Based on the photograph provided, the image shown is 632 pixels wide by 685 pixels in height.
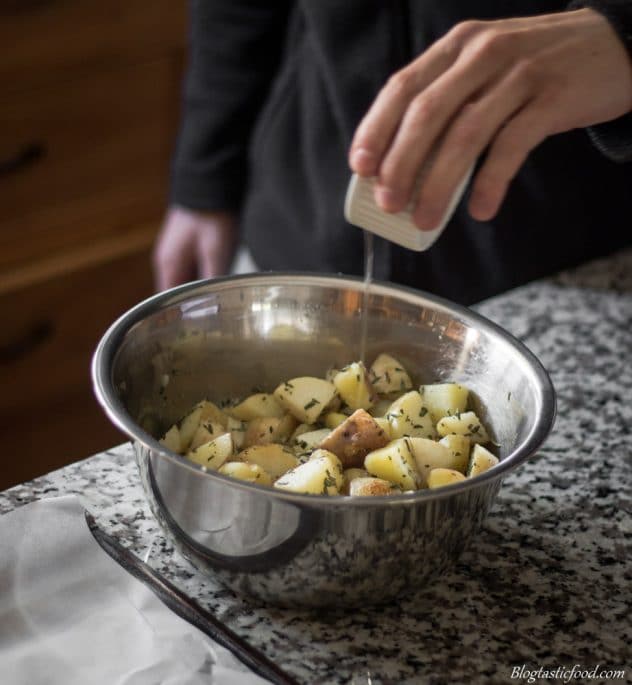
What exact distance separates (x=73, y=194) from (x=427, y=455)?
177 cm

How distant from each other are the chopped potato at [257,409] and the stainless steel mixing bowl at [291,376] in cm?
6

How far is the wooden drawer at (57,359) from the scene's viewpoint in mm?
2402

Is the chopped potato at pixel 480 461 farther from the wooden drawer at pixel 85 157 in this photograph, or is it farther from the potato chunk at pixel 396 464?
the wooden drawer at pixel 85 157

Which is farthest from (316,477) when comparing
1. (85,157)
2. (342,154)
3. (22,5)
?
(85,157)

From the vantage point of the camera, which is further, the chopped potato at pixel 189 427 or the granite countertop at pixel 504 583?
the chopped potato at pixel 189 427

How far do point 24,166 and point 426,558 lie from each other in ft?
5.93

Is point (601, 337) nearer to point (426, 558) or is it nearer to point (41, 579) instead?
point (426, 558)

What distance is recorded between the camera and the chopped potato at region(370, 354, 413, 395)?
101 centimetres

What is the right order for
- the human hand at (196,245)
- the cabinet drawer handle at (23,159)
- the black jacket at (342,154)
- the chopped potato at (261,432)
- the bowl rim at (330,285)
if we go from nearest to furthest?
1. the bowl rim at (330,285)
2. the chopped potato at (261,432)
3. the black jacket at (342,154)
4. the human hand at (196,245)
5. the cabinet drawer handle at (23,159)

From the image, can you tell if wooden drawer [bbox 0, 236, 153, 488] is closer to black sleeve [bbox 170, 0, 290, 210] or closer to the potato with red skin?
black sleeve [bbox 170, 0, 290, 210]

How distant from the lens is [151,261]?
2609 millimetres

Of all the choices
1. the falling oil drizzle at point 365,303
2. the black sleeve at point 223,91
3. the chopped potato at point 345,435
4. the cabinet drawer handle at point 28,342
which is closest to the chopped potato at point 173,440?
the chopped potato at point 345,435

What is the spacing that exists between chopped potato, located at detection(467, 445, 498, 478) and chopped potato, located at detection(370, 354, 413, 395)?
15 cm

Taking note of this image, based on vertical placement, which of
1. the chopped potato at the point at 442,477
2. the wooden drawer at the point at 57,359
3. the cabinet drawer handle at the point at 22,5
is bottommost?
the wooden drawer at the point at 57,359
